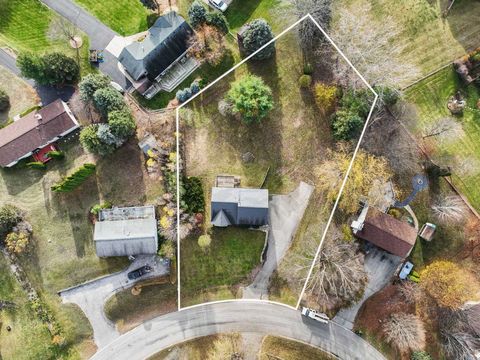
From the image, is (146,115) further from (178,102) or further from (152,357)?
(152,357)

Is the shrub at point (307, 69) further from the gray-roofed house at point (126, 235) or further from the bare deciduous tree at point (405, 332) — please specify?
the bare deciduous tree at point (405, 332)

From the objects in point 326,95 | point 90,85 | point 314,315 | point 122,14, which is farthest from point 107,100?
point 314,315

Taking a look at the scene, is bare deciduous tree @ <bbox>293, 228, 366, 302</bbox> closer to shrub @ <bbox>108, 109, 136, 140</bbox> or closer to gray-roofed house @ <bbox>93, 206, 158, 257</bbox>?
gray-roofed house @ <bbox>93, 206, 158, 257</bbox>

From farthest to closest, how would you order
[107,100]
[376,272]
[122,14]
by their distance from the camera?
[122,14]
[376,272]
[107,100]

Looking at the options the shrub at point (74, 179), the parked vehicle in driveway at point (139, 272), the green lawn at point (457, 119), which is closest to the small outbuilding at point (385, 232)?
the green lawn at point (457, 119)

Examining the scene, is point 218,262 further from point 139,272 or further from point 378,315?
point 378,315

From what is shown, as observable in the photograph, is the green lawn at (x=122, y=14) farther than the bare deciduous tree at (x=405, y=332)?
Yes
